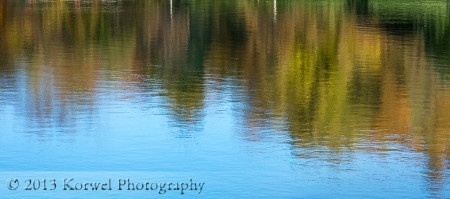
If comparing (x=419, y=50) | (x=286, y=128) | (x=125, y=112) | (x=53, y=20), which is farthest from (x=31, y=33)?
(x=286, y=128)

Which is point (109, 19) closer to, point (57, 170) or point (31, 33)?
point (31, 33)

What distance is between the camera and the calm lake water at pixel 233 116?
45.7ft

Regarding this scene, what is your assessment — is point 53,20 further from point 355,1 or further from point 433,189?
point 433,189

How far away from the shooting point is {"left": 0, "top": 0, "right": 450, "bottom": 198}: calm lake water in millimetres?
13938

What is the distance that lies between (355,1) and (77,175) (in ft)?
245

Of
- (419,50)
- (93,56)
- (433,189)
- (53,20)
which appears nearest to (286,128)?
(433,189)

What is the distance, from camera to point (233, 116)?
1911 centimetres

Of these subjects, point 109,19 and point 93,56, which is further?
point 109,19

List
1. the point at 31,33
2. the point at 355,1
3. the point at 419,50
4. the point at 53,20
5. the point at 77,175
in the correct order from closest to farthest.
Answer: the point at 77,175 < the point at 419,50 < the point at 31,33 < the point at 53,20 < the point at 355,1

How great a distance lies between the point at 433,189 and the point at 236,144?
424cm

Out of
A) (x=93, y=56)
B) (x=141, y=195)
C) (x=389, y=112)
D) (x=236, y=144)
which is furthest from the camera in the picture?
(x=93, y=56)

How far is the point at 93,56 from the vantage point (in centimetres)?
3247

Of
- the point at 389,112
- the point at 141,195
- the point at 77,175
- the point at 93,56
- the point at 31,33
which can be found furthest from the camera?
the point at 31,33

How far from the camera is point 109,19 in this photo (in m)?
57.8
